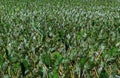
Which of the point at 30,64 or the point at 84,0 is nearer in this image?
the point at 30,64

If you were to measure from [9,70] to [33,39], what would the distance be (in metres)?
2.47

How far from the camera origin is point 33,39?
6738mm

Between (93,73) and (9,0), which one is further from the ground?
(93,73)

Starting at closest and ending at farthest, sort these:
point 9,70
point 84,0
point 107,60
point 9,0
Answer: point 9,70
point 107,60
point 9,0
point 84,0

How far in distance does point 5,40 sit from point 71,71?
8.81 feet

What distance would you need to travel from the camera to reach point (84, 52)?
5734 mm

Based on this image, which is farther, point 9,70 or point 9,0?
point 9,0

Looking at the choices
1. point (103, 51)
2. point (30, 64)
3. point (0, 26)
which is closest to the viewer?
point (30, 64)

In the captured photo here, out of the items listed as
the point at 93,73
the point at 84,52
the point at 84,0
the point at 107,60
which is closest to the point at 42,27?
the point at 84,52

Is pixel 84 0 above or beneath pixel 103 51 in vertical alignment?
beneath

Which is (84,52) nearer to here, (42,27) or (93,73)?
(93,73)

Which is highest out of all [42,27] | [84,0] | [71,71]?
[71,71]

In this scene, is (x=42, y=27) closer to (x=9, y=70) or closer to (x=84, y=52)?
(x=84, y=52)

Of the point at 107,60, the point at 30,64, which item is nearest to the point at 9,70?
the point at 30,64
